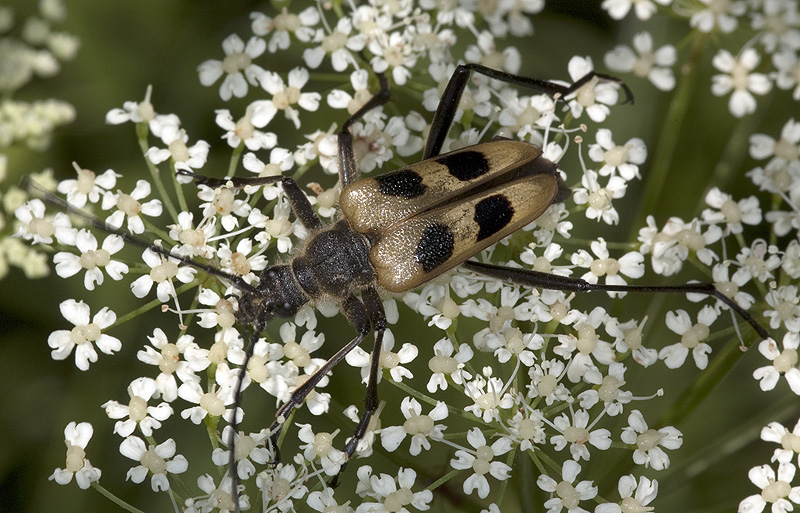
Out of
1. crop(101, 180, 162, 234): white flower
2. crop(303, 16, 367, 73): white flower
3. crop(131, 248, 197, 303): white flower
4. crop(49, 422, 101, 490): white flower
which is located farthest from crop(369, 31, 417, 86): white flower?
crop(49, 422, 101, 490): white flower

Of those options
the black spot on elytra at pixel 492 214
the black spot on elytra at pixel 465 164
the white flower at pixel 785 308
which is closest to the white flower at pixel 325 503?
the black spot on elytra at pixel 492 214

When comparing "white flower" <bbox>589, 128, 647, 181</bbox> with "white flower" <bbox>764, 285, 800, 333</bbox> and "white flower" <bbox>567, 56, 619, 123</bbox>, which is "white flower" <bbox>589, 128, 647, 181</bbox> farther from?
"white flower" <bbox>764, 285, 800, 333</bbox>

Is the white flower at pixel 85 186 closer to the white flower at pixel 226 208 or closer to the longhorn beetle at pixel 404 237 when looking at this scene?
the longhorn beetle at pixel 404 237

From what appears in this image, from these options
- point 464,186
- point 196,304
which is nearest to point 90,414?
point 196,304

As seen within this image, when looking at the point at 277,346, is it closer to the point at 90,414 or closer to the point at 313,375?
the point at 313,375

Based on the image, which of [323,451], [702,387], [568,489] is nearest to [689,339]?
[702,387]

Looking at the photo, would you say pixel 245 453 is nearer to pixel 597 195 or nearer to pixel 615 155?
pixel 597 195
